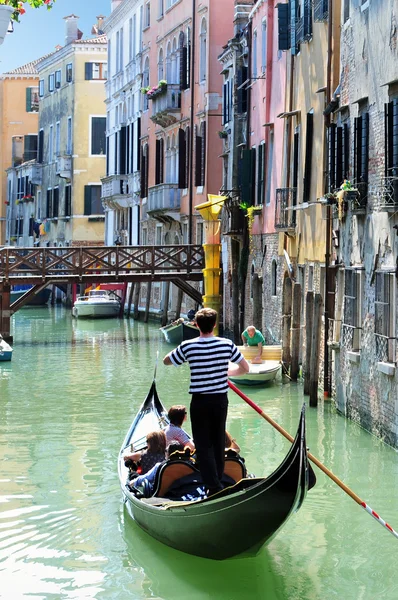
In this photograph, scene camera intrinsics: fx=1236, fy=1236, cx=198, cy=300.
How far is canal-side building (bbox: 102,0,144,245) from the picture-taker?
35.8m

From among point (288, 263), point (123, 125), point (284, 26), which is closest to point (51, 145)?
point (123, 125)

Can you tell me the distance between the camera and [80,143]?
4309 cm

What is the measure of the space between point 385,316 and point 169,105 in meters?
18.9

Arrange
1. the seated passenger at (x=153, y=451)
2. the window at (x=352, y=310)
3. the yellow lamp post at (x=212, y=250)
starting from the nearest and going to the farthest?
the seated passenger at (x=153, y=451)
the window at (x=352, y=310)
the yellow lamp post at (x=212, y=250)

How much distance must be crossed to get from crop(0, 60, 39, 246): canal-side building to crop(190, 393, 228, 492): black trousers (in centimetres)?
4601

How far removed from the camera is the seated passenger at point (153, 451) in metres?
9.04

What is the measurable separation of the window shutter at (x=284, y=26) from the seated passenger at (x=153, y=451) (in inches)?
433

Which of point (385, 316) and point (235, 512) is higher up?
point (385, 316)

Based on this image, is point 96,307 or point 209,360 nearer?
point 209,360

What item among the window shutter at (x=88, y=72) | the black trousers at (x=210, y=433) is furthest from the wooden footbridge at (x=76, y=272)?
the black trousers at (x=210, y=433)

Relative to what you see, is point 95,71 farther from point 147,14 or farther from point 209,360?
point 209,360

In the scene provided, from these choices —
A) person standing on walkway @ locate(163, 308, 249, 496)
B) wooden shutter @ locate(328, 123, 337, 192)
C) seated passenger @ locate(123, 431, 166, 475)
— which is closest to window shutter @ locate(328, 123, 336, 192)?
wooden shutter @ locate(328, 123, 337, 192)

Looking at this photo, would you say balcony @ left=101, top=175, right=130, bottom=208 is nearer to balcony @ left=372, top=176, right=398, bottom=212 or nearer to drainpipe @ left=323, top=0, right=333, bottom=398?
drainpipe @ left=323, top=0, right=333, bottom=398

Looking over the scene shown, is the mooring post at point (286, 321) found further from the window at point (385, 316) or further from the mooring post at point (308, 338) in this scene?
the window at point (385, 316)
